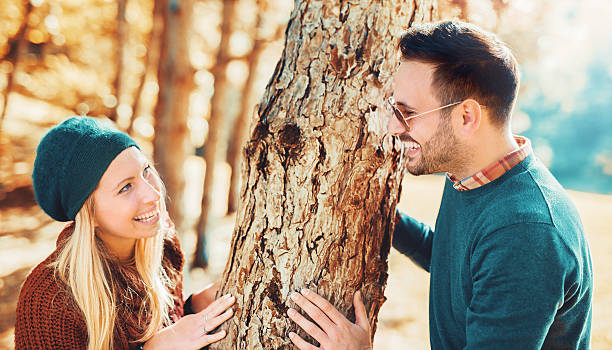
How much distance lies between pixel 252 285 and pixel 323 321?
0.36 meters

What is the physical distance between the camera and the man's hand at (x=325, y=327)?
1.75 meters

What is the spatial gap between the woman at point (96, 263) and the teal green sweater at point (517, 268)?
3.33 feet

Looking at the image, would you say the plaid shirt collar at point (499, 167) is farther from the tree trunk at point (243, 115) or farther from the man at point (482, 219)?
the tree trunk at point (243, 115)

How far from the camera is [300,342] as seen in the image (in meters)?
1.79

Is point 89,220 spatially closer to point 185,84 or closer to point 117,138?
point 117,138

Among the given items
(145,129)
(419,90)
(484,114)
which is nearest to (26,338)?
(419,90)

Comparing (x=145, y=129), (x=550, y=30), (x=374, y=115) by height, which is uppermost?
(x=550, y=30)

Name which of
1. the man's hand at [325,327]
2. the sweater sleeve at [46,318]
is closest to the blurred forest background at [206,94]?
→ the man's hand at [325,327]

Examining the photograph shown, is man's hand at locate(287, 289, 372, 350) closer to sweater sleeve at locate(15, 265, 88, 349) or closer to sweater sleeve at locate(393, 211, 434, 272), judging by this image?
sweater sleeve at locate(393, 211, 434, 272)

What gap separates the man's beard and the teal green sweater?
150 mm

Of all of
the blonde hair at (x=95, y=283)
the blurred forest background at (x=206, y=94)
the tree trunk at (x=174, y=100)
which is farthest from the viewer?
the blurred forest background at (x=206, y=94)

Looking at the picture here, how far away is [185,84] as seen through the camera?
16.4ft

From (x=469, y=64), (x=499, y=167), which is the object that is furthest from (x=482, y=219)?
(x=469, y=64)

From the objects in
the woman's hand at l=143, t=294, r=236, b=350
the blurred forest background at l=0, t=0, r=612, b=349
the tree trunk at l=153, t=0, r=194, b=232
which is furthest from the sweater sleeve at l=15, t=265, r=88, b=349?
the tree trunk at l=153, t=0, r=194, b=232
